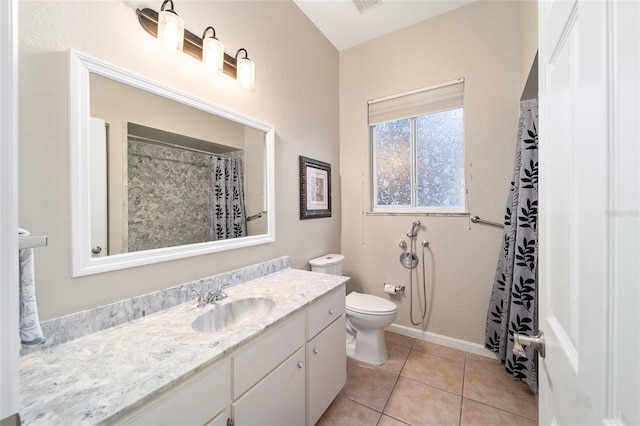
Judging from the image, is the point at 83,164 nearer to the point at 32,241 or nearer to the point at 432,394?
the point at 32,241

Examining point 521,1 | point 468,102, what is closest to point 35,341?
point 468,102

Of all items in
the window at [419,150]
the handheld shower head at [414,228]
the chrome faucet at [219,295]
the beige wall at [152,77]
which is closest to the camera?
the beige wall at [152,77]

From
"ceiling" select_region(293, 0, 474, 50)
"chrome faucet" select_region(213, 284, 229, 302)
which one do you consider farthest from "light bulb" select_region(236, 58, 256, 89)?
"chrome faucet" select_region(213, 284, 229, 302)

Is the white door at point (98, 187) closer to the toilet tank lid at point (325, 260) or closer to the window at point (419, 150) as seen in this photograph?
the toilet tank lid at point (325, 260)

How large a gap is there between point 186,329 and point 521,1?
9.63 feet

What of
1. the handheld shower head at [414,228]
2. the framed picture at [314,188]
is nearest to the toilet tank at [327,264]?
the framed picture at [314,188]

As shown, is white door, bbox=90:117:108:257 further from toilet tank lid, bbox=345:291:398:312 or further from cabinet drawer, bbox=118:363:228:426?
toilet tank lid, bbox=345:291:398:312

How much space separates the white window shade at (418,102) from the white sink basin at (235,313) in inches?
80.9

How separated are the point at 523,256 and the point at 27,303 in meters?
2.36

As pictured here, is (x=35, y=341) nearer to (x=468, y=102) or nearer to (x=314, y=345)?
(x=314, y=345)

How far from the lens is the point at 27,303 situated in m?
0.68

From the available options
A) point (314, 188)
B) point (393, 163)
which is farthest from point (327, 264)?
point (393, 163)

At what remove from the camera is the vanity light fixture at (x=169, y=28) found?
1.11m

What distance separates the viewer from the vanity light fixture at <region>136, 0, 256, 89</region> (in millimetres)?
1110
